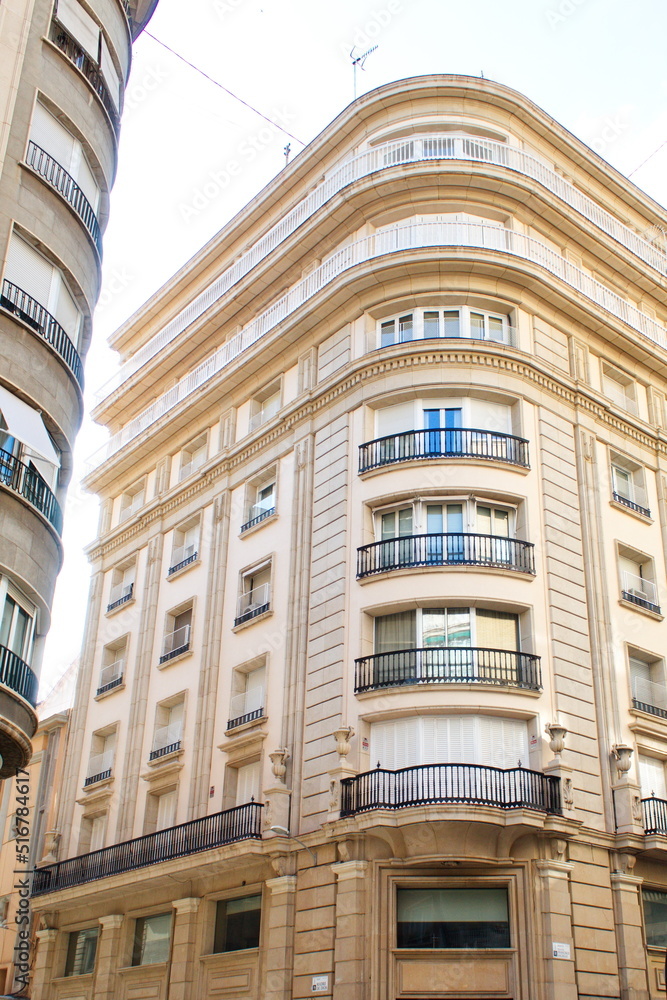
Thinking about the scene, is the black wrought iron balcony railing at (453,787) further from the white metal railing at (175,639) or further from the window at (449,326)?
the window at (449,326)

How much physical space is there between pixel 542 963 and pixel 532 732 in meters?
4.99

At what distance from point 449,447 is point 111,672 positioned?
16.1 metres

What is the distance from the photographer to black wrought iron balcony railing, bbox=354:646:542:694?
80.9 ft

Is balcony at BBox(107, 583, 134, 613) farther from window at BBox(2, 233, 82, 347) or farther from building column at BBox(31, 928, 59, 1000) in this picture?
window at BBox(2, 233, 82, 347)

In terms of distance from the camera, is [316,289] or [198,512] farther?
[198,512]

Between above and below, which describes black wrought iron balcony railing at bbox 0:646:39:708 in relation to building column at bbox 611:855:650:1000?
above

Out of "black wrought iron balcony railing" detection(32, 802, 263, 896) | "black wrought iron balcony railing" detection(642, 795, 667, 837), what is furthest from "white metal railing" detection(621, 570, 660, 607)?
"black wrought iron balcony railing" detection(32, 802, 263, 896)

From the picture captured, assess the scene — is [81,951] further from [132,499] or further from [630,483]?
[630,483]

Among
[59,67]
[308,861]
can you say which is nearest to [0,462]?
[59,67]

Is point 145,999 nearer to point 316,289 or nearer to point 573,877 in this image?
point 573,877

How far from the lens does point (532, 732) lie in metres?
24.7

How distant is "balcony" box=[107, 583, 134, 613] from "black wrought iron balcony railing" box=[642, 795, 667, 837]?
19070 millimetres

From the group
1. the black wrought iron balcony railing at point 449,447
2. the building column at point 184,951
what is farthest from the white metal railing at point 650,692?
the building column at point 184,951

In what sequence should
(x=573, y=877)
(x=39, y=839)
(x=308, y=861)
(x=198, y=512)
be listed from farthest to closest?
(x=39, y=839)
(x=198, y=512)
(x=308, y=861)
(x=573, y=877)
